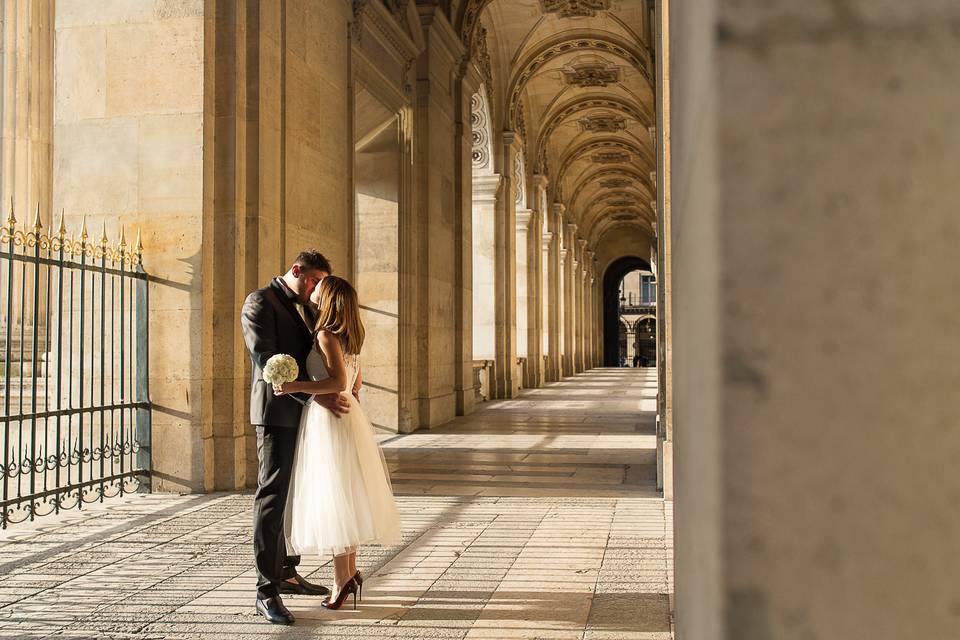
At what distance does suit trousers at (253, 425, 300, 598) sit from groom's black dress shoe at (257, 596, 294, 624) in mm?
29

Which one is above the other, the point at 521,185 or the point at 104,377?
the point at 521,185

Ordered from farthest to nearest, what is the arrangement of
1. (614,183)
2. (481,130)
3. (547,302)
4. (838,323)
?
(614,183) → (547,302) → (481,130) → (838,323)

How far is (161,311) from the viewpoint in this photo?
8.17 meters

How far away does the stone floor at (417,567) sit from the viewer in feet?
13.7

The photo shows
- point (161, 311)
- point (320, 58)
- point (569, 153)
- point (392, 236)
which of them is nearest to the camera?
point (161, 311)

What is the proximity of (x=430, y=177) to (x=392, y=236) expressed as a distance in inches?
55.5

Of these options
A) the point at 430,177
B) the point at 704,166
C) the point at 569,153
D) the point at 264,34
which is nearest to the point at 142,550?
the point at 264,34

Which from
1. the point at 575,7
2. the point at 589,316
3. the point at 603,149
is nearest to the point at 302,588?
the point at 575,7

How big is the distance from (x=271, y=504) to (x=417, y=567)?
4.20 feet

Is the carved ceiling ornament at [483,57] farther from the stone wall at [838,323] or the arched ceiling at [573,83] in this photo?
the stone wall at [838,323]

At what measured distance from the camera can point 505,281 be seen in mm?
23094

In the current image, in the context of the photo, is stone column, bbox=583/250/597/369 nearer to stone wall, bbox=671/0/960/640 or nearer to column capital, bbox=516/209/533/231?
column capital, bbox=516/209/533/231

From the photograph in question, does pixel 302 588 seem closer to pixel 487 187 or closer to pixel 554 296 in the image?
pixel 487 187

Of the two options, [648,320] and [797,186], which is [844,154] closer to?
[797,186]
